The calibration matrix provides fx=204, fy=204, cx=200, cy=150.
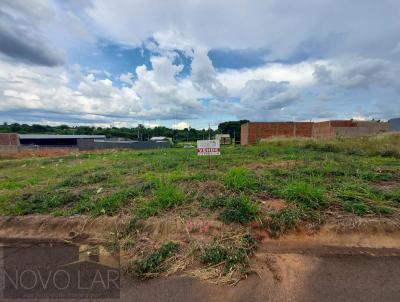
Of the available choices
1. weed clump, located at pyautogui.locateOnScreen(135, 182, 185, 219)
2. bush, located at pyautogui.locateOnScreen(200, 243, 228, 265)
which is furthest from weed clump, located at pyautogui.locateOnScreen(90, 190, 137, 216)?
bush, located at pyautogui.locateOnScreen(200, 243, 228, 265)

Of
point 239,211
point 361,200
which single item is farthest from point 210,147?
point 361,200

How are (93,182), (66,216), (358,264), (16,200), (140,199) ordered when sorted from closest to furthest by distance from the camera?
(358,264)
(66,216)
(140,199)
(16,200)
(93,182)

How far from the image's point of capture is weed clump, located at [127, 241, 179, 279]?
85.4 inches

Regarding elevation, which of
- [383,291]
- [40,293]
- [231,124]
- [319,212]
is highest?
[231,124]

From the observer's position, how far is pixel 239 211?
3.02 m

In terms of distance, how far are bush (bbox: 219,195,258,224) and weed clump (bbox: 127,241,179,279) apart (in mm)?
933

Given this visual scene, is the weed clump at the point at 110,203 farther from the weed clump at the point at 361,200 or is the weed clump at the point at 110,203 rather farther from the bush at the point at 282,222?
the weed clump at the point at 361,200

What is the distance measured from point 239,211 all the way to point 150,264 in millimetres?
1417

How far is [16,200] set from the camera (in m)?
4.15

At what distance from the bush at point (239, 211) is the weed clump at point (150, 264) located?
0.93m

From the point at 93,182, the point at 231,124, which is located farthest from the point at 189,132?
the point at 93,182

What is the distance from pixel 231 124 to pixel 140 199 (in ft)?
224

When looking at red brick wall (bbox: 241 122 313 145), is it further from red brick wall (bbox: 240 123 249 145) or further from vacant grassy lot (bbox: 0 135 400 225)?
vacant grassy lot (bbox: 0 135 400 225)

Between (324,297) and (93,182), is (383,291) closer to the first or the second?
(324,297)
